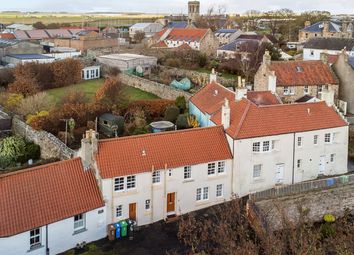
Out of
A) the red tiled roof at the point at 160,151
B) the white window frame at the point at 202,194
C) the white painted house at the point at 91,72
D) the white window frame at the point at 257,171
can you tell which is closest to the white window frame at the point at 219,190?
the white window frame at the point at 202,194

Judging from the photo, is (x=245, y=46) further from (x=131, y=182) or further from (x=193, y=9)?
(x=193, y=9)

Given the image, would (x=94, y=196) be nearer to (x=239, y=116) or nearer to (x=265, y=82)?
(x=239, y=116)

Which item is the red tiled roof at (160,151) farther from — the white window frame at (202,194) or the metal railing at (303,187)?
the metal railing at (303,187)

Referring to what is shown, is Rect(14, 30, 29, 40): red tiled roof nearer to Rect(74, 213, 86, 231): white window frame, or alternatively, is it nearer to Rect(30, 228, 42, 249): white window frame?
Rect(74, 213, 86, 231): white window frame

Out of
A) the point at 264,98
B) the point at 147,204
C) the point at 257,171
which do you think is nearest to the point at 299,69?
the point at 264,98

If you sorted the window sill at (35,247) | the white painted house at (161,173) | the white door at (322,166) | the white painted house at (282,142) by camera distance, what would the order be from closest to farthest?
the window sill at (35,247)
the white painted house at (161,173)
the white painted house at (282,142)
the white door at (322,166)

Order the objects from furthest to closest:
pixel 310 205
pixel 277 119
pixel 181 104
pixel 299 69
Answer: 1. pixel 181 104
2. pixel 299 69
3. pixel 277 119
4. pixel 310 205
